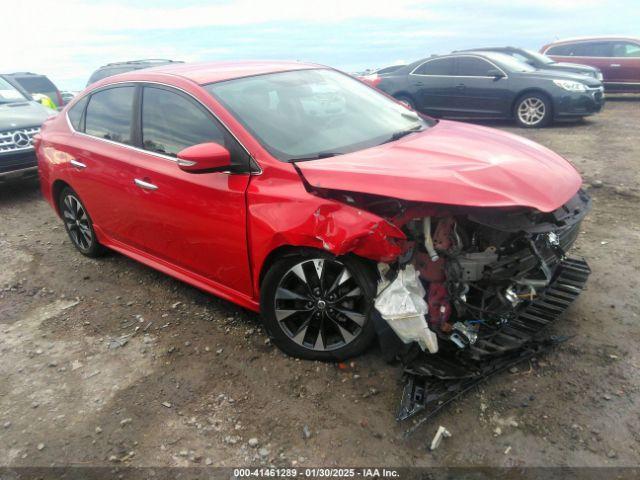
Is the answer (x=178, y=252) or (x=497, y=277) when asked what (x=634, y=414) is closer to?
(x=497, y=277)

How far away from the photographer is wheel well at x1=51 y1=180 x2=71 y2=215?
15.4 feet

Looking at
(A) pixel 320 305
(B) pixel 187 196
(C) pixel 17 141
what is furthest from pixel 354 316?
(C) pixel 17 141

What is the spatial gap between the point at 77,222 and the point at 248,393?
2809 millimetres

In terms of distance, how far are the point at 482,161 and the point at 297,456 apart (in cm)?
178

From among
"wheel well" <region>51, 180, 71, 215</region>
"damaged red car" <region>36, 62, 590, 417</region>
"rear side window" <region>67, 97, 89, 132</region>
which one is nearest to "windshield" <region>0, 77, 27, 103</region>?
"wheel well" <region>51, 180, 71, 215</region>

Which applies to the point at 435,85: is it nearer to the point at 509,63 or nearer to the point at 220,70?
the point at 509,63

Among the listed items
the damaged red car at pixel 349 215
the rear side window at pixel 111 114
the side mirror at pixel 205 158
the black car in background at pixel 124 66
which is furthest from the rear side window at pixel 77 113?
the black car in background at pixel 124 66

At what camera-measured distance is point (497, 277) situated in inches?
103

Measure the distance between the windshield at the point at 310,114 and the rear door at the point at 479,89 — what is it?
6950mm

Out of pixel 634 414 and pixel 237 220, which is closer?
pixel 634 414

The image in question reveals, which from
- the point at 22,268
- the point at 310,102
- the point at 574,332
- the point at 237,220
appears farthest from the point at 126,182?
the point at 574,332

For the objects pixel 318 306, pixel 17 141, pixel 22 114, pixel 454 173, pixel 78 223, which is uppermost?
pixel 454 173

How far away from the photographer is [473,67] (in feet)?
33.8

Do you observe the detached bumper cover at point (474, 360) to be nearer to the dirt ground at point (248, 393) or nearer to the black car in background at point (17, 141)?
the dirt ground at point (248, 393)
